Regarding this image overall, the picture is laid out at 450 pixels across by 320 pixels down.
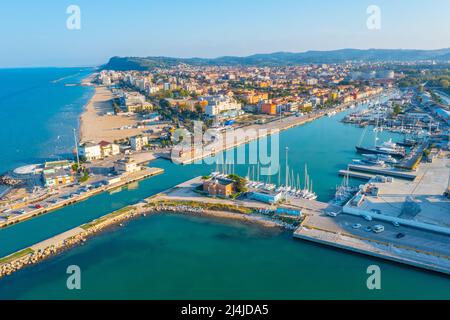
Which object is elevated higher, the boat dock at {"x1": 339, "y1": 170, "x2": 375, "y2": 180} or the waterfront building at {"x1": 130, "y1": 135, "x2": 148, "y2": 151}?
the waterfront building at {"x1": 130, "y1": 135, "x2": 148, "y2": 151}

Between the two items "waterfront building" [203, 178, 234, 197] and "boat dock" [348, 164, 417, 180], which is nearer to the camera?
"waterfront building" [203, 178, 234, 197]

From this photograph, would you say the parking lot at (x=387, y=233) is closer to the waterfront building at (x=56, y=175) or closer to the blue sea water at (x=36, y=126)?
the waterfront building at (x=56, y=175)

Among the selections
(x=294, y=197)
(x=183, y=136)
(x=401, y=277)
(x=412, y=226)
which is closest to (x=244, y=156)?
(x=183, y=136)

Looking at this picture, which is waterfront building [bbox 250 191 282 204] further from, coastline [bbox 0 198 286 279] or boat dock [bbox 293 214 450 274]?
boat dock [bbox 293 214 450 274]

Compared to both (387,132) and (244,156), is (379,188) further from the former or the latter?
(387,132)

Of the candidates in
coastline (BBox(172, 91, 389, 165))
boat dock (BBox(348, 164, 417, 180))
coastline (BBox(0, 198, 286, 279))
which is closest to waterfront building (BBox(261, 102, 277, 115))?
coastline (BBox(172, 91, 389, 165))

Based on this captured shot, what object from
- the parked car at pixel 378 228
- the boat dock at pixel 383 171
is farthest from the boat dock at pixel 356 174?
the parked car at pixel 378 228
